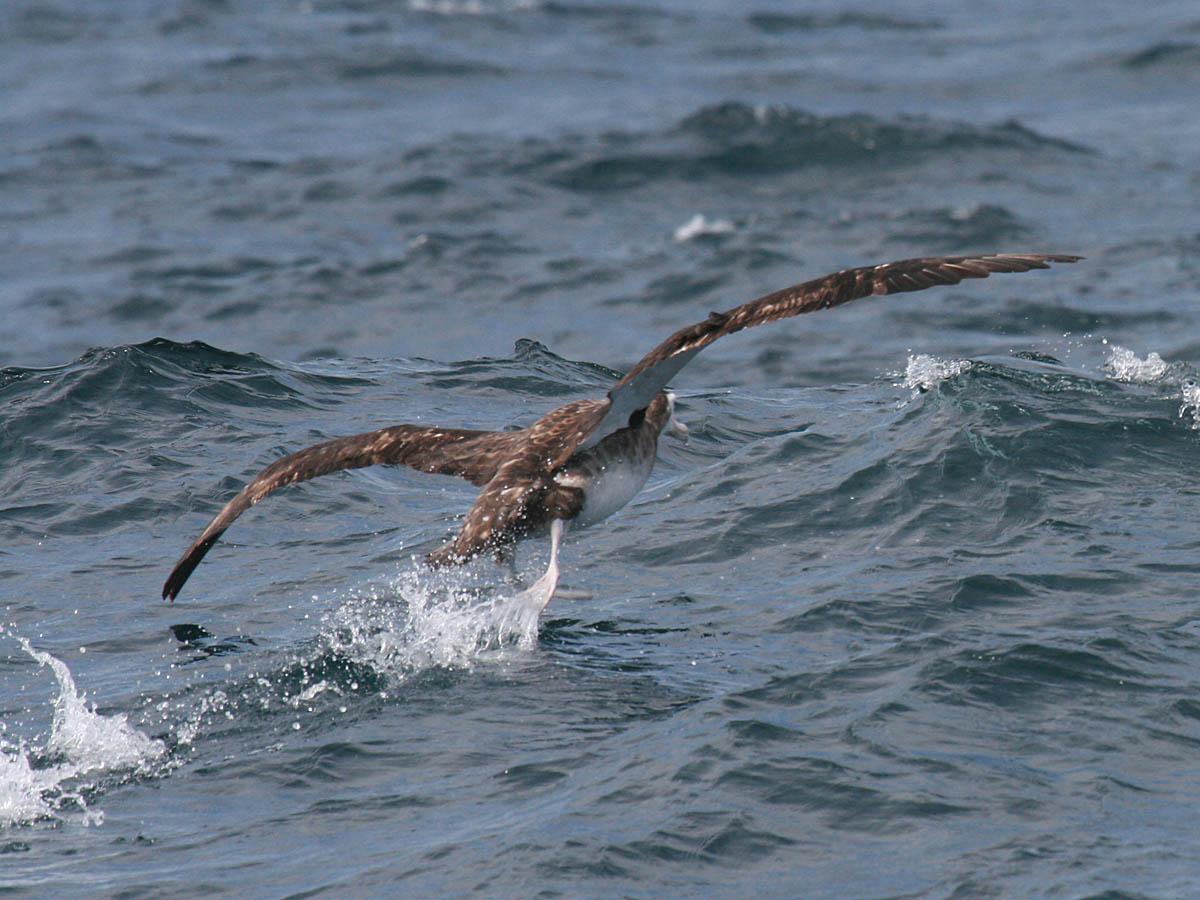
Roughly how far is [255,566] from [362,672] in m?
2.55

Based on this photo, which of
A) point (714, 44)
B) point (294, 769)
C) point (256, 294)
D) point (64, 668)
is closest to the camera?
point (294, 769)

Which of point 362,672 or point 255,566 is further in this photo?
point 255,566

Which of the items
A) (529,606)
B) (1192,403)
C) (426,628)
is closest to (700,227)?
(1192,403)

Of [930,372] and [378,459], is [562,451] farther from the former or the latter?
[930,372]

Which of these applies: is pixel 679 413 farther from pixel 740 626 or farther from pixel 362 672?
pixel 362 672

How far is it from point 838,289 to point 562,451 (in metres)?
2.22

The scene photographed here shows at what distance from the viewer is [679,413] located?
15016 millimetres

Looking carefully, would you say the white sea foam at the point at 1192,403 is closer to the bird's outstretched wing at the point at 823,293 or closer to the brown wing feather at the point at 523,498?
the bird's outstretched wing at the point at 823,293

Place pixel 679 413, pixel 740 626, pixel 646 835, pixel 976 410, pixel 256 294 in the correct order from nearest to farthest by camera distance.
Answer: pixel 646 835
pixel 740 626
pixel 976 410
pixel 679 413
pixel 256 294

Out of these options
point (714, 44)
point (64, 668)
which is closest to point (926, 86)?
point (714, 44)

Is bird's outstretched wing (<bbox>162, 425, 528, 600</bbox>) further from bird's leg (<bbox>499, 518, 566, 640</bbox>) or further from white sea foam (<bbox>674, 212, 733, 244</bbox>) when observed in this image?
white sea foam (<bbox>674, 212, 733, 244</bbox>)

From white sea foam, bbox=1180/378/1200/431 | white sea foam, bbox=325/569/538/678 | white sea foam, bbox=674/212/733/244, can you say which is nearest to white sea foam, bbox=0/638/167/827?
white sea foam, bbox=325/569/538/678

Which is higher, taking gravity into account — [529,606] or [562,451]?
[562,451]

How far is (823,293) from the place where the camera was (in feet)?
30.6
